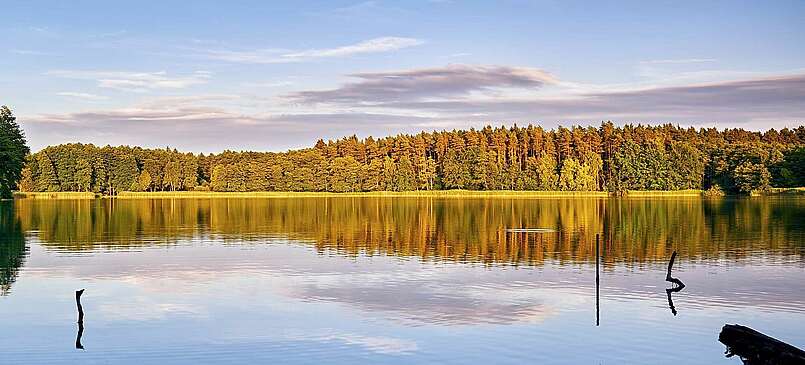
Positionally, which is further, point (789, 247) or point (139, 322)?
point (789, 247)

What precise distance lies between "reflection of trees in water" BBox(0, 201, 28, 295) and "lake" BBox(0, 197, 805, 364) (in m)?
0.20

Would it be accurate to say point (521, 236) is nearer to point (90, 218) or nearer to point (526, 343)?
point (526, 343)

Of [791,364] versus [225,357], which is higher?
[791,364]

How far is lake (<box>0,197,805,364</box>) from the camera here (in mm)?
23828

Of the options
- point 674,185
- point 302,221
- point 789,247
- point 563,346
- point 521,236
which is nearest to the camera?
point 563,346

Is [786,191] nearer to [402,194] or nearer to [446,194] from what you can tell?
[446,194]

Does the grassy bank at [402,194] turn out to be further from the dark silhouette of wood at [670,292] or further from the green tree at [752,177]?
the dark silhouette of wood at [670,292]

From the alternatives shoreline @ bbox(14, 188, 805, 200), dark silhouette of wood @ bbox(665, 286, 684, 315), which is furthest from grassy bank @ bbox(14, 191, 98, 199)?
dark silhouette of wood @ bbox(665, 286, 684, 315)

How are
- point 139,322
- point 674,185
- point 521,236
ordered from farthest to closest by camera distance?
1. point 674,185
2. point 521,236
3. point 139,322

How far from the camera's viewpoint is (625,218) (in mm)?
84688

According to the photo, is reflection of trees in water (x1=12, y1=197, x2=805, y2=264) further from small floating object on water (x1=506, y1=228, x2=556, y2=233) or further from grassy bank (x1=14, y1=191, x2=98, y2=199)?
grassy bank (x1=14, y1=191, x2=98, y2=199)

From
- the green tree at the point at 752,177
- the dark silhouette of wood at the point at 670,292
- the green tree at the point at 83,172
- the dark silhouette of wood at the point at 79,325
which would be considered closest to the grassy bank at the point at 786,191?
the green tree at the point at 752,177

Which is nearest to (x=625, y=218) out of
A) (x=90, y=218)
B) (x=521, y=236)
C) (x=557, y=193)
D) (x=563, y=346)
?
(x=521, y=236)

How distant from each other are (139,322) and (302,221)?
186 ft
